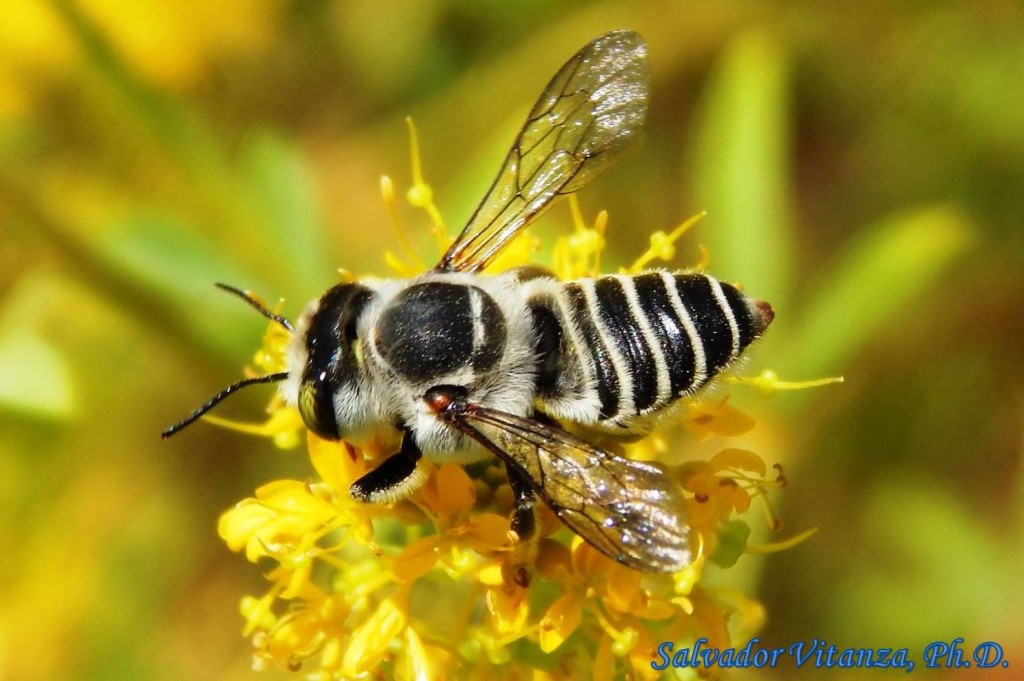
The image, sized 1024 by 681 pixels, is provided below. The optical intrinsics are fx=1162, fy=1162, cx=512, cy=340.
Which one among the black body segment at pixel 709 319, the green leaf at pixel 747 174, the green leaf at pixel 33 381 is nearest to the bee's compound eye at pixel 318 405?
the black body segment at pixel 709 319

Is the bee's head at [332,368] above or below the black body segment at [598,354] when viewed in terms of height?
above

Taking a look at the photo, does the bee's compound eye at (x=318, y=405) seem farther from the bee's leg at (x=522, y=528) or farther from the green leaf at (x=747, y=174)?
the green leaf at (x=747, y=174)

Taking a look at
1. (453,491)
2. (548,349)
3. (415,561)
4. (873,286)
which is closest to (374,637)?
(415,561)

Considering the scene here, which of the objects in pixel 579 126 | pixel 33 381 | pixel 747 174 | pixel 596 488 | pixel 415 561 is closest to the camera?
pixel 596 488

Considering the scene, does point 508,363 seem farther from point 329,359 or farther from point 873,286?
point 873,286

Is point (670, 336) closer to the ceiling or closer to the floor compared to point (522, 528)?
closer to the ceiling

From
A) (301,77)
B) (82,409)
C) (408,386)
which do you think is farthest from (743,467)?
(301,77)
